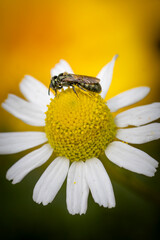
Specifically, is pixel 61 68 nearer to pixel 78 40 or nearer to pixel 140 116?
pixel 140 116

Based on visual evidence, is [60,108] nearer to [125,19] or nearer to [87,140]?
[87,140]

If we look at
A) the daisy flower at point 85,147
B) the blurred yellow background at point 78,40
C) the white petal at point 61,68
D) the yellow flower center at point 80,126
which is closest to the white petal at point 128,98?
the daisy flower at point 85,147

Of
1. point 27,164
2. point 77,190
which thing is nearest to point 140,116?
point 77,190

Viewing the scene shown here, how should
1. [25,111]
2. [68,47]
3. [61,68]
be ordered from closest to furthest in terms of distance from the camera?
[25,111] < [61,68] < [68,47]

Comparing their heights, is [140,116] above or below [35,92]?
below

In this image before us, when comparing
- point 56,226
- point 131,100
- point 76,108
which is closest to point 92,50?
point 131,100

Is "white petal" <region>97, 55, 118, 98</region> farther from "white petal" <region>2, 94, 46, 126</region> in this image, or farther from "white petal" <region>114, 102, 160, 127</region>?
"white petal" <region>2, 94, 46, 126</region>
